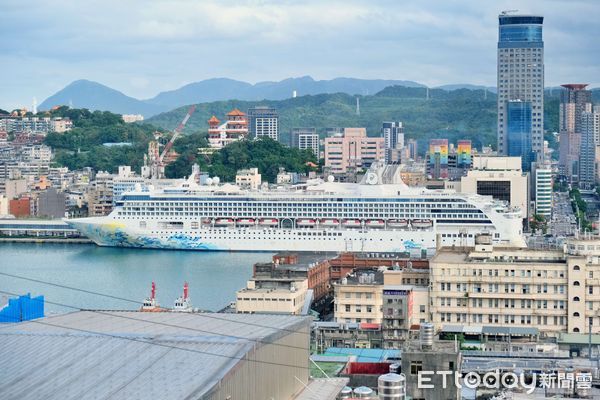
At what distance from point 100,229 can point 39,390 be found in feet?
81.9

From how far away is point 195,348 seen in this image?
984 cm

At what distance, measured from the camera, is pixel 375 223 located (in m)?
33.4

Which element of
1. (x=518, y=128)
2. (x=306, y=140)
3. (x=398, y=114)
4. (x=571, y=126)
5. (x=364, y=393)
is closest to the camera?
(x=364, y=393)

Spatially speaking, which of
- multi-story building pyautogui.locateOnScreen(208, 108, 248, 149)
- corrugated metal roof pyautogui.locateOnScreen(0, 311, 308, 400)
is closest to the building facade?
multi-story building pyautogui.locateOnScreen(208, 108, 248, 149)

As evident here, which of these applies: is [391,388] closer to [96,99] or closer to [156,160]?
[156,160]

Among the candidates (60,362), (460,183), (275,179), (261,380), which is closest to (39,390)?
(60,362)

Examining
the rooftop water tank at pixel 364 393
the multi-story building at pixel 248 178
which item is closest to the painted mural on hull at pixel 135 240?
the multi-story building at pixel 248 178

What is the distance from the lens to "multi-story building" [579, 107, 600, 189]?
193 feet

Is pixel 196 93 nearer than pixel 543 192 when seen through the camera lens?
No

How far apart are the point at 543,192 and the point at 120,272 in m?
18.7

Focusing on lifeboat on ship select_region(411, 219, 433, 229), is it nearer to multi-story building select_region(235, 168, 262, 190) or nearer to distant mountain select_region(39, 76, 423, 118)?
multi-story building select_region(235, 168, 262, 190)

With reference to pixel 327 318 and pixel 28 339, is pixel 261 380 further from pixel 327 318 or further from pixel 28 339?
pixel 327 318

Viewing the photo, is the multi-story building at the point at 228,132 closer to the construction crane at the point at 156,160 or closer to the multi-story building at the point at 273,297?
the construction crane at the point at 156,160

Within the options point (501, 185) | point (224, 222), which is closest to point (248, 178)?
point (501, 185)
